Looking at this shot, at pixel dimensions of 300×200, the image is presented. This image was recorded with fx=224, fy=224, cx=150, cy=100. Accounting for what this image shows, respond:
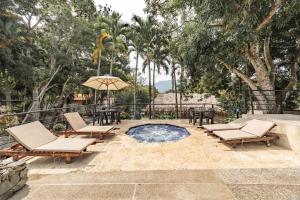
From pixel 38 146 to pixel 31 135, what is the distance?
426mm

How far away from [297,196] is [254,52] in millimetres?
8910

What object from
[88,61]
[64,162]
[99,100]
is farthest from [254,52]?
[99,100]

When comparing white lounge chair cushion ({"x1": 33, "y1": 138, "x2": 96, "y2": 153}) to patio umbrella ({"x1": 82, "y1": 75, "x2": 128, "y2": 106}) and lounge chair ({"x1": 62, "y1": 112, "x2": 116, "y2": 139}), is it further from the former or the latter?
patio umbrella ({"x1": 82, "y1": 75, "x2": 128, "y2": 106})

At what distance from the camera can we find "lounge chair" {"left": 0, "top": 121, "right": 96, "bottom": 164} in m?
4.86

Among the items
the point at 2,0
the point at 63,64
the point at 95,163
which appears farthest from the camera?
the point at 63,64

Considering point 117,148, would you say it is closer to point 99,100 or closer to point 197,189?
point 197,189

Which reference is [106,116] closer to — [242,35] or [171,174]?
[242,35]

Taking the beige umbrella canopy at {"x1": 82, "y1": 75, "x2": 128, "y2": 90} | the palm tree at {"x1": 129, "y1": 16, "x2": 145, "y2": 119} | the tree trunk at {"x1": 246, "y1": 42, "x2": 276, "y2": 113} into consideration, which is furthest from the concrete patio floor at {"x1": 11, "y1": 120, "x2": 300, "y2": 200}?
the palm tree at {"x1": 129, "y1": 16, "x2": 145, "y2": 119}

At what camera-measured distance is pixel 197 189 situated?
3418mm

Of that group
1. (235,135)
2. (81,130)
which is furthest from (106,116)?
(235,135)

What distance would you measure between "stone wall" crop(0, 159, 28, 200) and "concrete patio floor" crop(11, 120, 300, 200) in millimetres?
125

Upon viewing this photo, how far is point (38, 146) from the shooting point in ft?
16.8

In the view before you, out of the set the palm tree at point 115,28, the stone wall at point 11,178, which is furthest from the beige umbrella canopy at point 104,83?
the palm tree at point 115,28

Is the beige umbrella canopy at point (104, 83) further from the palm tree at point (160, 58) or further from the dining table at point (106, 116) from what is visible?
the palm tree at point (160, 58)
